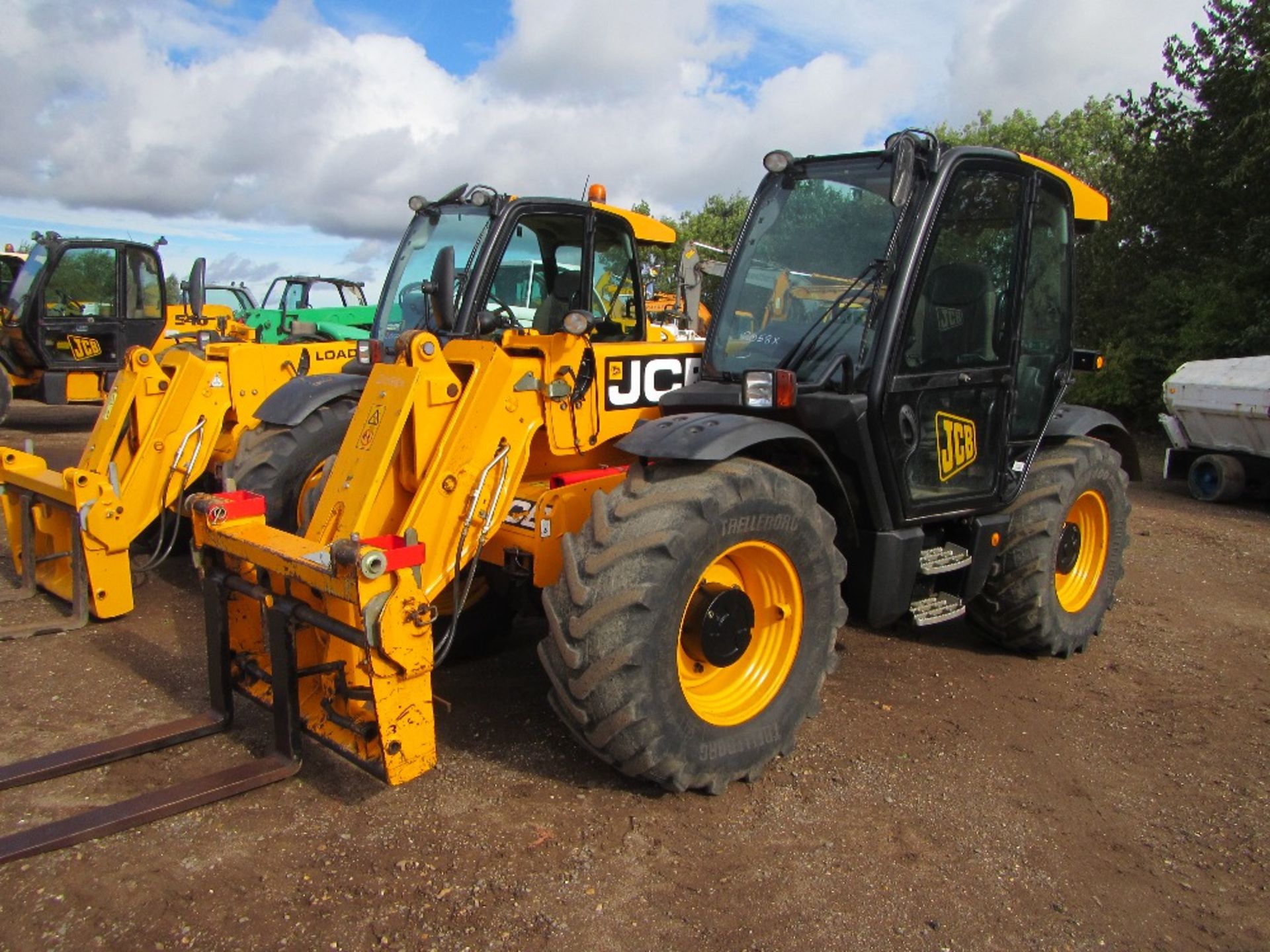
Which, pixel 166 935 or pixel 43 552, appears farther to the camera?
pixel 43 552

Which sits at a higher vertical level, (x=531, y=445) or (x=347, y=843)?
(x=531, y=445)

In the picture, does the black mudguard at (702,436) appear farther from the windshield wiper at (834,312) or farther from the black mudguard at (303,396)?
the black mudguard at (303,396)

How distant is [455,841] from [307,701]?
0.81 metres

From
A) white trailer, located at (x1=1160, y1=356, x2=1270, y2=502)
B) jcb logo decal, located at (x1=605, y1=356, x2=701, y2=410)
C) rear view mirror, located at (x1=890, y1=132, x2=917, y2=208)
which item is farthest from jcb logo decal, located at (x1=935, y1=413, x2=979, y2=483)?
white trailer, located at (x1=1160, y1=356, x2=1270, y2=502)

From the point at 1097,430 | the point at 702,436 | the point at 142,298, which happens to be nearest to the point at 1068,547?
the point at 1097,430

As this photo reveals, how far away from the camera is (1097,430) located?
18.8ft

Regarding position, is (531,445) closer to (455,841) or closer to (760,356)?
(760,356)

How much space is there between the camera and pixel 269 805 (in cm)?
343

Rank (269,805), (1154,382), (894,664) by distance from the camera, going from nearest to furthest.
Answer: (269,805)
(894,664)
(1154,382)

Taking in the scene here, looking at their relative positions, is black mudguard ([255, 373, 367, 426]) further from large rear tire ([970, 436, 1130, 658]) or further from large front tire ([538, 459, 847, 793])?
large rear tire ([970, 436, 1130, 658])

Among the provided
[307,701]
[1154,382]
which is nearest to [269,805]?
[307,701]

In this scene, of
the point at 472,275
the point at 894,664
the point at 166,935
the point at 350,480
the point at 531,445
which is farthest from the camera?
the point at 472,275

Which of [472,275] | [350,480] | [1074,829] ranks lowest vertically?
[1074,829]

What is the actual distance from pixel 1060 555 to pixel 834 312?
2158mm
